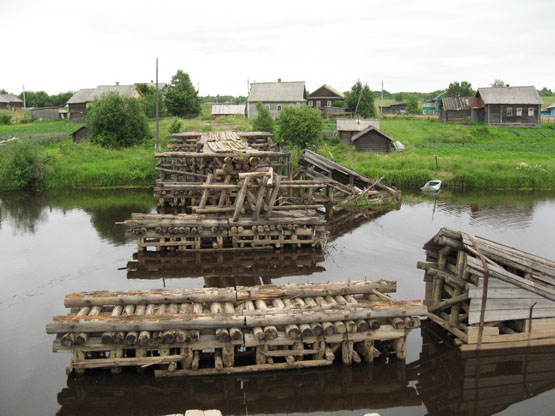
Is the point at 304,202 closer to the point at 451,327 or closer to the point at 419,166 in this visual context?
the point at 419,166

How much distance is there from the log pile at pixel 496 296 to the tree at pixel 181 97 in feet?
155

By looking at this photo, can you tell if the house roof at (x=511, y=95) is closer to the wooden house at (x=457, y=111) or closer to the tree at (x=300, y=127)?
the wooden house at (x=457, y=111)

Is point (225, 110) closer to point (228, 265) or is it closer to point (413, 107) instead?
point (413, 107)

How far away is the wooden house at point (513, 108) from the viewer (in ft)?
161

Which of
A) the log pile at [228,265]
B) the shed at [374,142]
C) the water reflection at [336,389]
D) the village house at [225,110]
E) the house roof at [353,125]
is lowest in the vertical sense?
the water reflection at [336,389]

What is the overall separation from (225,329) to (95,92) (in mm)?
52691

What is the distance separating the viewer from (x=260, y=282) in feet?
48.1

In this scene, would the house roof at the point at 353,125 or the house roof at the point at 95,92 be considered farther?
the house roof at the point at 95,92

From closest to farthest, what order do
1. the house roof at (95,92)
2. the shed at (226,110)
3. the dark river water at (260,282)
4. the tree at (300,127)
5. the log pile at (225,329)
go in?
the dark river water at (260,282) → the log pile at (225,329) → the tree at (300,127) → the shed at (226,110) → the house roof at (95,92)

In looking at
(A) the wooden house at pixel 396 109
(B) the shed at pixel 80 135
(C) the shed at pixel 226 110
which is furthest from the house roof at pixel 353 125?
(A) the wooden house at pixel 396 109

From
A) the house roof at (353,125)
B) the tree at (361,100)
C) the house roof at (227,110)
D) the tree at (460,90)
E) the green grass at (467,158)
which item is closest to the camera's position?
the green grass at (467,158)

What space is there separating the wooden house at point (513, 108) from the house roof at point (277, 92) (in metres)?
18.6

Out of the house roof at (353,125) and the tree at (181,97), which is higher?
the tree at (181,97)

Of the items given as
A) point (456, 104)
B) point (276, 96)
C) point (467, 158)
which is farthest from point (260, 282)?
point (456, 104)
